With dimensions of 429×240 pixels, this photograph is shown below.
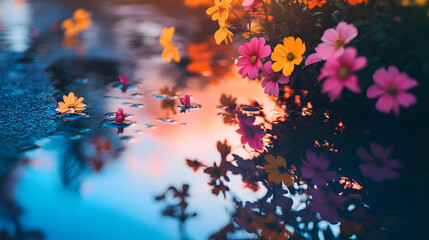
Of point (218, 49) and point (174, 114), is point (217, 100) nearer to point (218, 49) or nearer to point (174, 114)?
point (174, 114)

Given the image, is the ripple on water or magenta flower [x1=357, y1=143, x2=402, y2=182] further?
the ripple on water

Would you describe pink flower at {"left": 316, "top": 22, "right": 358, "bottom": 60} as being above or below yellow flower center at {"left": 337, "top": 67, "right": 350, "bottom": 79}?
above

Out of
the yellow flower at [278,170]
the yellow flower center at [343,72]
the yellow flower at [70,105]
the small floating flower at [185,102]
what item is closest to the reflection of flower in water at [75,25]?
the yellow flower at [70,105]

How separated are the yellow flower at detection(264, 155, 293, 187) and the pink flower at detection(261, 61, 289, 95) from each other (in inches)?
11.6

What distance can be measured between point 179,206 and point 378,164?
0.76m

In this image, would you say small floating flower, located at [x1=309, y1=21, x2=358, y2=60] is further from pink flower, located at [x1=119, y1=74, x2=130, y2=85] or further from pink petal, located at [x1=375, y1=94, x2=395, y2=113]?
pink flower, located at [x1=119, y1=74, x2=130, y2=85]

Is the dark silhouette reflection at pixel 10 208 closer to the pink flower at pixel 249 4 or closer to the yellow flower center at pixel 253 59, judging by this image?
the yellow flower center at pixel 253 59

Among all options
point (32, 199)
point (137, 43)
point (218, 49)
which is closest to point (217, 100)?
point (32, 199)

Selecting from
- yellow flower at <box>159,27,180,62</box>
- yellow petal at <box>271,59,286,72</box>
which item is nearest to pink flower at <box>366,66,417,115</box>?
yellow petal at <box>271,59,286,72</box>

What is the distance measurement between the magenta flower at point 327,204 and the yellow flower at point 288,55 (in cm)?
50

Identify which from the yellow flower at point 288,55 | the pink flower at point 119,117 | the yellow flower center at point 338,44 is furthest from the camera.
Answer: the pink flower at point 119,117

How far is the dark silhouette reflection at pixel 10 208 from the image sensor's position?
0.93 meters

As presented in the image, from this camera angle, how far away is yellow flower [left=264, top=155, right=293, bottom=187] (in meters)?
1.22

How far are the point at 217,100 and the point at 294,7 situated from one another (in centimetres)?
70
